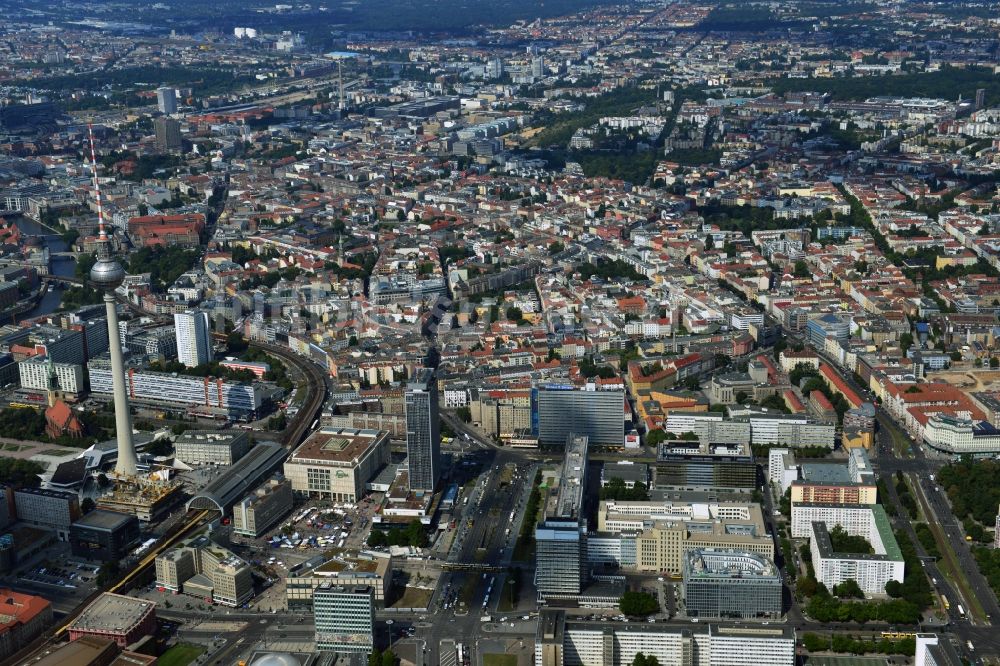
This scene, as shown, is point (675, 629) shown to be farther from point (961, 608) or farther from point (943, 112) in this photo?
point (943, 112)

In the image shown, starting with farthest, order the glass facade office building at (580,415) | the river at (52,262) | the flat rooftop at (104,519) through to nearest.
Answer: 1. the river at (52,262)
2. the glass facade office building at (580,415)
3. the flat rooftop at (104,519)

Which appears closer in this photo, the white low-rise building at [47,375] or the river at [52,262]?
the white low-rise building at [47,375]

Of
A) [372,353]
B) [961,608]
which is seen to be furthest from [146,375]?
[961,608]

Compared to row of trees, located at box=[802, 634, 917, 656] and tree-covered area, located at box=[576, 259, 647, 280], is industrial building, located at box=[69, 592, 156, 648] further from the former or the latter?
tree-covered area, located at box=[576, 259, 647, 280]

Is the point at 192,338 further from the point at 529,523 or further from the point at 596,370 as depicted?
the point at 529,523

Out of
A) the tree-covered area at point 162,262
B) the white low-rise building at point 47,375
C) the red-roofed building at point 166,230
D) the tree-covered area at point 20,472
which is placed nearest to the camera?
the tree-covered area at point 20,472

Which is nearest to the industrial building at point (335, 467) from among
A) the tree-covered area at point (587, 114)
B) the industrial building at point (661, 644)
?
the industrial building at point (661, 644)

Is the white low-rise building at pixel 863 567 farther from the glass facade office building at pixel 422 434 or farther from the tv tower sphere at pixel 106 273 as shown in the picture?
the tv tower sphere at pixel 106 273
